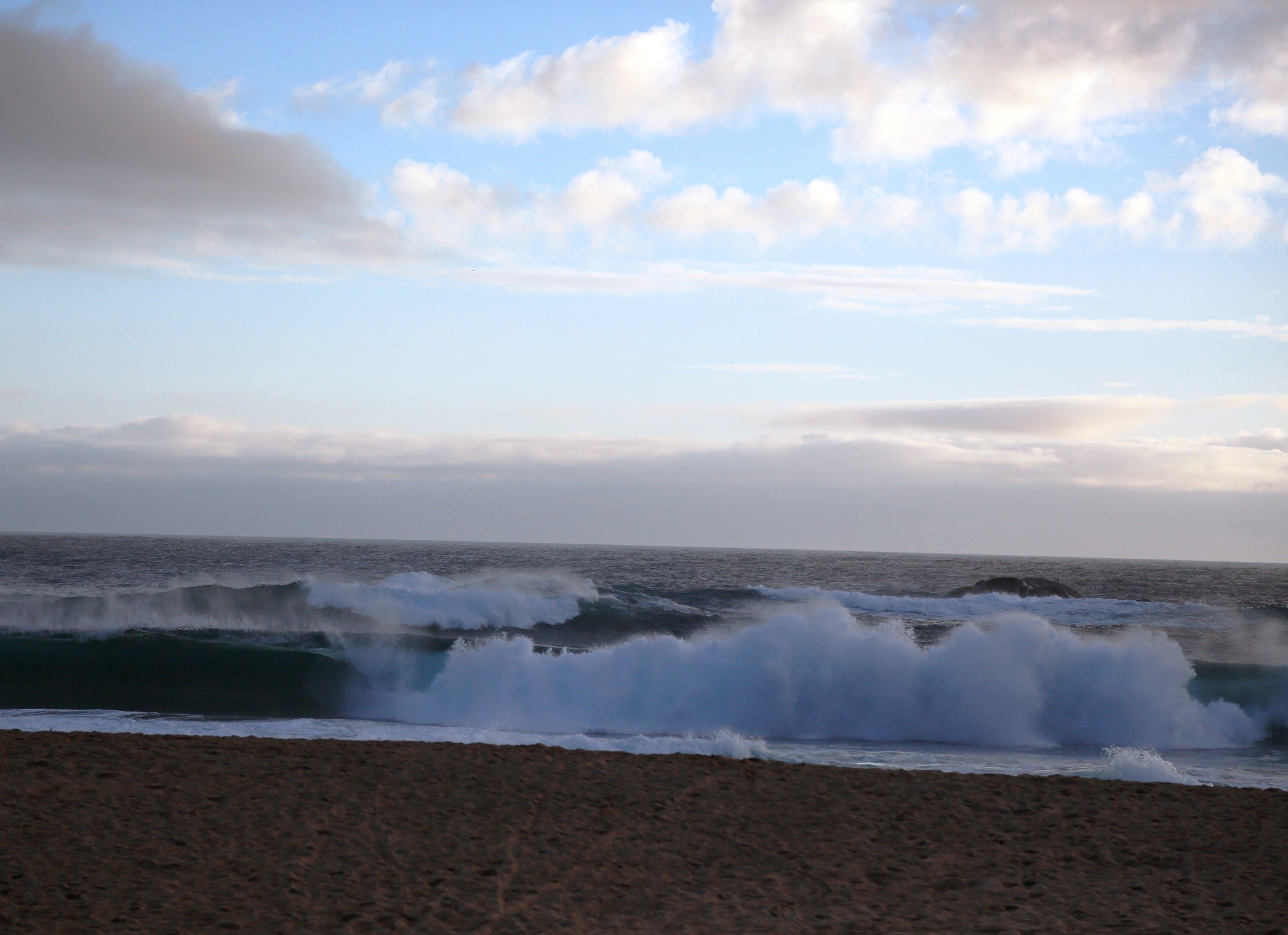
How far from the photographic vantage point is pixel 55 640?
60.0 ft

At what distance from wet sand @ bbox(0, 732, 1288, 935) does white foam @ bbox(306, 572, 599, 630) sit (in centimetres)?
1513

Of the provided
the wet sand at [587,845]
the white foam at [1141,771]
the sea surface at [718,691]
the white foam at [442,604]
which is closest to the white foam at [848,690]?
the sea surface at [718,691]

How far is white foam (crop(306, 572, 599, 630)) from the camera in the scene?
79.5 feet

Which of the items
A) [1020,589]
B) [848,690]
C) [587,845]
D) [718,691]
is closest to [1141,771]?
[848,690]

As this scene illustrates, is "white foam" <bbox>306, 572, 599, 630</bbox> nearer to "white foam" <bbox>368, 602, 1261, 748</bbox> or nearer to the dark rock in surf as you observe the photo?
"white foam" <bbox>368, 602, 1261, 748</bbox>

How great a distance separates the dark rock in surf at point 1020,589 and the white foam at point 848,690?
21615 mm

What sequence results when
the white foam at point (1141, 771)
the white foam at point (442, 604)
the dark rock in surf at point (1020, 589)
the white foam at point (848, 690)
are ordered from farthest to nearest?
the dark rock in surf at point (1020, 589) → the white foam at point (442, 604) → the white foam at point (848, 690) → the white foam at point (1141, 771)

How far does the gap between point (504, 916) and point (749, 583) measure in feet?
148

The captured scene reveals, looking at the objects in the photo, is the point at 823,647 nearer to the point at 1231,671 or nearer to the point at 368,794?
the point at 1231,671

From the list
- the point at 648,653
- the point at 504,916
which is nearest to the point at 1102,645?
the point at 648,653

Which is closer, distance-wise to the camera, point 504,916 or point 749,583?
point 504,916

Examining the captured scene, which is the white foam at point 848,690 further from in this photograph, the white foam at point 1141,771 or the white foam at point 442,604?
the white foam at point 442,604

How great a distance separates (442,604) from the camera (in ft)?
82.7

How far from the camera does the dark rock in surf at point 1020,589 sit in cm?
3716
